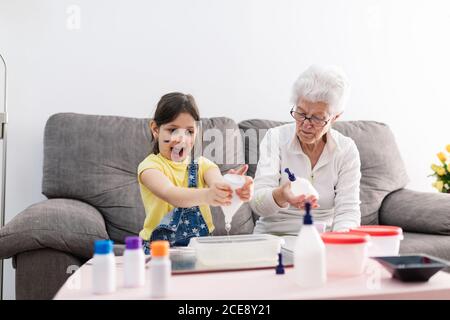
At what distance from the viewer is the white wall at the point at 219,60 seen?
2.63 m

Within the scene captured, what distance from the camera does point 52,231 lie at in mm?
1835

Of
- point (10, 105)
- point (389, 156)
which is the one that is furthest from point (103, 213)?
point (389, 156)

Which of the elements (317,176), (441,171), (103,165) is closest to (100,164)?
(103,165)

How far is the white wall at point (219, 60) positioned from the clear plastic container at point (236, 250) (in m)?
1.51

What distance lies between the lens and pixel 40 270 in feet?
5.97

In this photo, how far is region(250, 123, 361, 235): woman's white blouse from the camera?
6.59 feet

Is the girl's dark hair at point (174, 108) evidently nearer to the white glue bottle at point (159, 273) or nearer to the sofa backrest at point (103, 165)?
the white glue bottle at point (159, 273)

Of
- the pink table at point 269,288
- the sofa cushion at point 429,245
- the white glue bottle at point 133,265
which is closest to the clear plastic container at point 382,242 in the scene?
the pink table at point 269,288

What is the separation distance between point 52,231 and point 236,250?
2.57 feet

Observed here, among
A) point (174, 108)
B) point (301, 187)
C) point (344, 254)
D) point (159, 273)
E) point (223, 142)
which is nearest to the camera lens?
point (159, 273)

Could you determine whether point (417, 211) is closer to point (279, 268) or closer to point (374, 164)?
point (374, 164)

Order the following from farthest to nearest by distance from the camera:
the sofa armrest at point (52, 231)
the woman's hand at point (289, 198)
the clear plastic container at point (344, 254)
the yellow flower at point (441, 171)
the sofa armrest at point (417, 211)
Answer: the yellow flower at point (441, 171) < the sofa armrest at point (417, 211) < the sofa armrest at point (52, 231) < the woman's hand at point (289, 198) < the clear plastic container at point (344, 254)

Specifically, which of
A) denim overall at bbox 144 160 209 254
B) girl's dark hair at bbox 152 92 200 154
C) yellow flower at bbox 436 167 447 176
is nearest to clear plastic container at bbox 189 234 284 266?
denim overall at bbox 144 160 209 254

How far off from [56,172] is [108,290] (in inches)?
53.8
